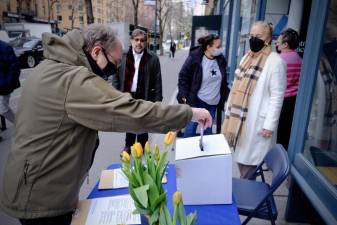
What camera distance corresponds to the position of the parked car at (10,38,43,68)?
52.8 feet

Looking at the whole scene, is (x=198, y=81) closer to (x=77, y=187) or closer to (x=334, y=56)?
(x=334, y=56)

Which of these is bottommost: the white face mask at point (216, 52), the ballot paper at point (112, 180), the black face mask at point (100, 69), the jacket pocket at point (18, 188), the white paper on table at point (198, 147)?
the ballot paper at point (112, 180)

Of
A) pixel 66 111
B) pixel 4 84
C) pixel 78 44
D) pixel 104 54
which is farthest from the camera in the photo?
pixel 4 84

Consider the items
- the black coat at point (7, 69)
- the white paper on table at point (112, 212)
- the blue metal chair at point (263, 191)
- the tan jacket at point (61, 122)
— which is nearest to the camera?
the tan jacket at point (61, 122)

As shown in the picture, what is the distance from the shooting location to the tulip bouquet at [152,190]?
112 centimetres

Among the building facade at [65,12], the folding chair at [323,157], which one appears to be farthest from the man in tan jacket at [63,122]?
the building facade at [65,12]

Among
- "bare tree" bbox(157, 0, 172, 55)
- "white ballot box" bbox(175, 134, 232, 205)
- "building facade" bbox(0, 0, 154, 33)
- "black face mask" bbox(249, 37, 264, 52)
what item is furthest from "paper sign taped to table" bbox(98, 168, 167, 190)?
"building facade" bbox(0, 0, 154, 33)

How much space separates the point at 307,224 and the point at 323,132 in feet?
3.05

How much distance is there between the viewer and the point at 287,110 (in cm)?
462

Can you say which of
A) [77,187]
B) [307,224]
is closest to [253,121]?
[307,224]

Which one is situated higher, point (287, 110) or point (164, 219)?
point (164, 219)

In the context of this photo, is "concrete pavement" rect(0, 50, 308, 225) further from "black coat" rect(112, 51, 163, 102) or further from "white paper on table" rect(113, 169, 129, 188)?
"white paper on table" rect(113, 169, 129, 188)

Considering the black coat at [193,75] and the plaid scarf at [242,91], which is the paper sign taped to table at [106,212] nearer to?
the plaid scarf at [242,91]

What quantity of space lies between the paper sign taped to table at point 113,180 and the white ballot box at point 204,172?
30 cm
